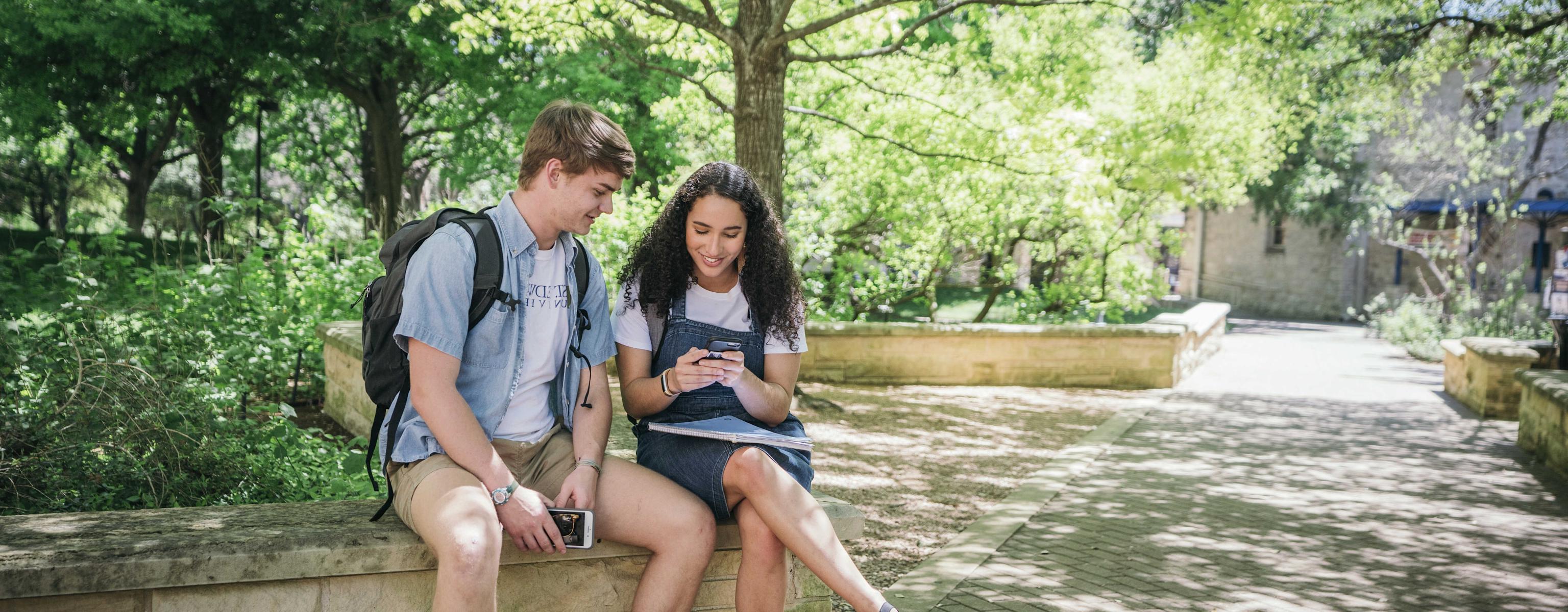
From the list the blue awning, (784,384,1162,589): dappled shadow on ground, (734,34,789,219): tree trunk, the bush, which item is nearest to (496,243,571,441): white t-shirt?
(784,384,1162,589): dappled shadow on ground

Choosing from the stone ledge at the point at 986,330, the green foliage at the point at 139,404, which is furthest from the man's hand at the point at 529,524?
the stone ledge at the point at 986,330

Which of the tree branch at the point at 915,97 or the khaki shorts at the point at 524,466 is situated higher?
the tree branch at the point at 915,97

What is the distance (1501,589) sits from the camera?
4.59m

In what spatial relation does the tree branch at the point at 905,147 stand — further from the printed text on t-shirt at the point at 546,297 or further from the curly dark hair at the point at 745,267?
the printed text on t-shirt at the point at 546,297

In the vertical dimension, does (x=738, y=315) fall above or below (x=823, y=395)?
above

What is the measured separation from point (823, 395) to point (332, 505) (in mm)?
6996

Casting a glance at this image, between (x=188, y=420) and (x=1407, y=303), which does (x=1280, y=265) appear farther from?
(x=188, y=420)

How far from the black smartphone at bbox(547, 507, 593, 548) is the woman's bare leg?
16.7 inches

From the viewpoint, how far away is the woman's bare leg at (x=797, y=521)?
2760 millimetres

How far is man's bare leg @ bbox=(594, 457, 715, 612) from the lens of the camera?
8.86ft

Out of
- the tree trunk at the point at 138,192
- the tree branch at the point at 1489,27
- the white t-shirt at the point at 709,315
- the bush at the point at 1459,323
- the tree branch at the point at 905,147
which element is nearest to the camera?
the white t-shirt at the point at 709,315

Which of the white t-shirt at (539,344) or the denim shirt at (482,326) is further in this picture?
the white t-shirt at (539,344)

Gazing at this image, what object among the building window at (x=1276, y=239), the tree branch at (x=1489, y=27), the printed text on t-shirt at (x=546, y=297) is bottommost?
the printed text on t-shirt at (x=546, y=297)

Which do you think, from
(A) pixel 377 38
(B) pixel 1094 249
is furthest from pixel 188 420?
(A) pixel 377 38
